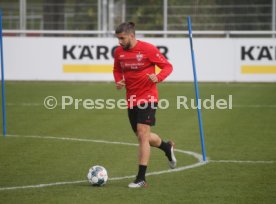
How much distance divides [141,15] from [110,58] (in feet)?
10.1

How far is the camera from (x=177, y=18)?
93.2 feet

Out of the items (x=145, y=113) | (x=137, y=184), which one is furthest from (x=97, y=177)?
(x=145, y=113)

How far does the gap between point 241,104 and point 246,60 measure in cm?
628

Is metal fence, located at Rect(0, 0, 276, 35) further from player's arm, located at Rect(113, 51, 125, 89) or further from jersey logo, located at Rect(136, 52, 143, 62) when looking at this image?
jersey logo, located at Rect(136, 52, 143, 62)

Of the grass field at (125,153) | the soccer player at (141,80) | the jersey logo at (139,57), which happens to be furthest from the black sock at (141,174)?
the jersey logo at (139,57)

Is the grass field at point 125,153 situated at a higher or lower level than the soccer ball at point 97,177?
lower

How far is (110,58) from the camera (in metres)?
26.6

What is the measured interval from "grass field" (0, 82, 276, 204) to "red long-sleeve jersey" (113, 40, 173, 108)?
3.62 feet

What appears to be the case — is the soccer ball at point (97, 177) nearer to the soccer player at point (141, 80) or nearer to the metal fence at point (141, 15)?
the soccer player at point (141, 80)

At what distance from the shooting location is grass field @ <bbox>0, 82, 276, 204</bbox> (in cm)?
920

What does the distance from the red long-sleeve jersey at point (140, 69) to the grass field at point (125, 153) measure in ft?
3.62

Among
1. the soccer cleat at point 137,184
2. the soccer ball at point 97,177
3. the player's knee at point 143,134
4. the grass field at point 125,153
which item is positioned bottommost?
the grass field at point 125,153

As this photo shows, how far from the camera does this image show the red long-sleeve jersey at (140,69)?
32.7ft

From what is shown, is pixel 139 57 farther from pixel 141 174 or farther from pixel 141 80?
pixel 141 174
